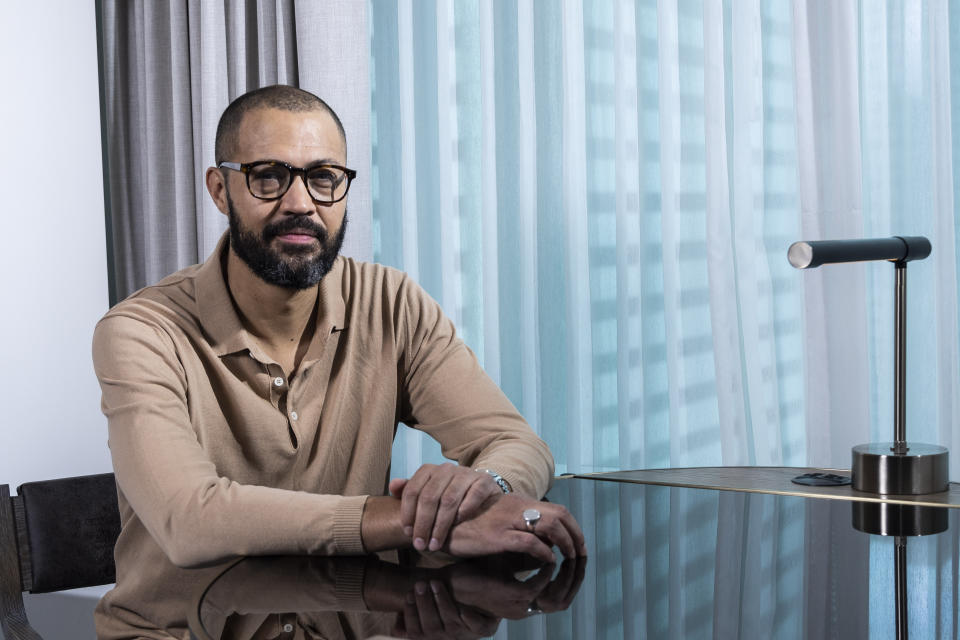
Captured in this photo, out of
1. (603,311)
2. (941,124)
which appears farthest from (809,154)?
(603,311)

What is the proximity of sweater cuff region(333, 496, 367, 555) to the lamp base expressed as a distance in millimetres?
750

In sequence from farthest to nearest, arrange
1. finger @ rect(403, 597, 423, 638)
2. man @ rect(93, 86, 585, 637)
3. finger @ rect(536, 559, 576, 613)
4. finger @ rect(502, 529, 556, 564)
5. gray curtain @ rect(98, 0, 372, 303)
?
gray curtain @ rect(98, 0, 372, 303) < man @ rect(93, 86, 585, 637) < finger @ rect(502, 529, 556, 564) < finger @ rect(536, 559, 576, 613) < finger @ rect(403, 597, 423, 638)

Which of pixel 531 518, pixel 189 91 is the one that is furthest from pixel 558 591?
pixel 189 91

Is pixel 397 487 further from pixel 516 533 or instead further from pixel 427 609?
pixel 427 609

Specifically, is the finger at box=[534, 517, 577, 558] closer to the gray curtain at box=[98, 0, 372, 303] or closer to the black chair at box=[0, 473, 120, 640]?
the black chair at box=[0, 473, 120, 640]

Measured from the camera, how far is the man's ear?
5.56 feet

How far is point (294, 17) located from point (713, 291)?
1.44 m

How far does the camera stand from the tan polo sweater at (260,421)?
1261mm

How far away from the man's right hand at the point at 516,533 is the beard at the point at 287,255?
0.59 m

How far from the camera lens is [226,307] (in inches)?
63.1

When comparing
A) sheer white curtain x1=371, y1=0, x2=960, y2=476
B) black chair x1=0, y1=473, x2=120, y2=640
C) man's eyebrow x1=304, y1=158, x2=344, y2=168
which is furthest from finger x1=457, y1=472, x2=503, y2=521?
sheer white curtain x1=371, y1=0, x2=960, y2=476

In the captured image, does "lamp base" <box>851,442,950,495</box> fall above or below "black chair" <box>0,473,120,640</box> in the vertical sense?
above

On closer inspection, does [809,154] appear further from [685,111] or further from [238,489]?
[238,489]

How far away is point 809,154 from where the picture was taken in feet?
7.00
